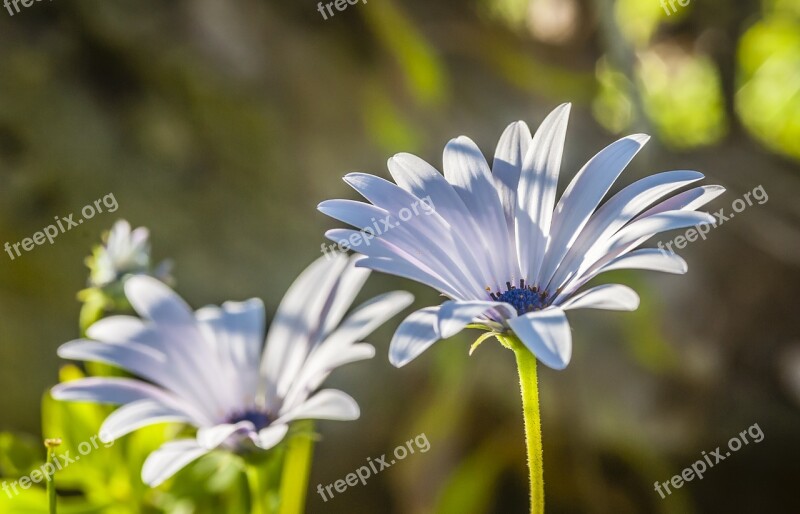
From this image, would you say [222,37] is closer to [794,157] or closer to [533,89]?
[533,89]

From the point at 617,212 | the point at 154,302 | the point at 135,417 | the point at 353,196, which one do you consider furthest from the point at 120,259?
the point at 353,196

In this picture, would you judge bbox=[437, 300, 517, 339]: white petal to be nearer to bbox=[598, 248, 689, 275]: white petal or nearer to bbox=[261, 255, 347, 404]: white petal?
bbox=[598, 248, 689, 275]: white petal

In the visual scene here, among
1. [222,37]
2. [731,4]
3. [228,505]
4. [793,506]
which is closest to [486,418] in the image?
[793,506]

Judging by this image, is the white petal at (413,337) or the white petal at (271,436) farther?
the white petal at (271,436)

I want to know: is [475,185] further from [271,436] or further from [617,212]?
[271,436]

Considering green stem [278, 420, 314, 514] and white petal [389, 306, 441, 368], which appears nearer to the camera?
white petal [389, 306, 441, 368]

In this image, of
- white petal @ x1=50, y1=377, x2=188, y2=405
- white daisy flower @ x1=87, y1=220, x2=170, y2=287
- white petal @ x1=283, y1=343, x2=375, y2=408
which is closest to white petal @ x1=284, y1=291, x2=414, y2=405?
white petal @ x1=283, y1=343, x2=375, y2=408

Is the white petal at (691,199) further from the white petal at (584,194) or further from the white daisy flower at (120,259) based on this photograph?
the white daisy flower at (120,259)

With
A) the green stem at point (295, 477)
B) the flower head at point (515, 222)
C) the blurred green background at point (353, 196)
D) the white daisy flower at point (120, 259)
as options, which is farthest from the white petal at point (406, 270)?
the blurred green background at point (353, 196)
